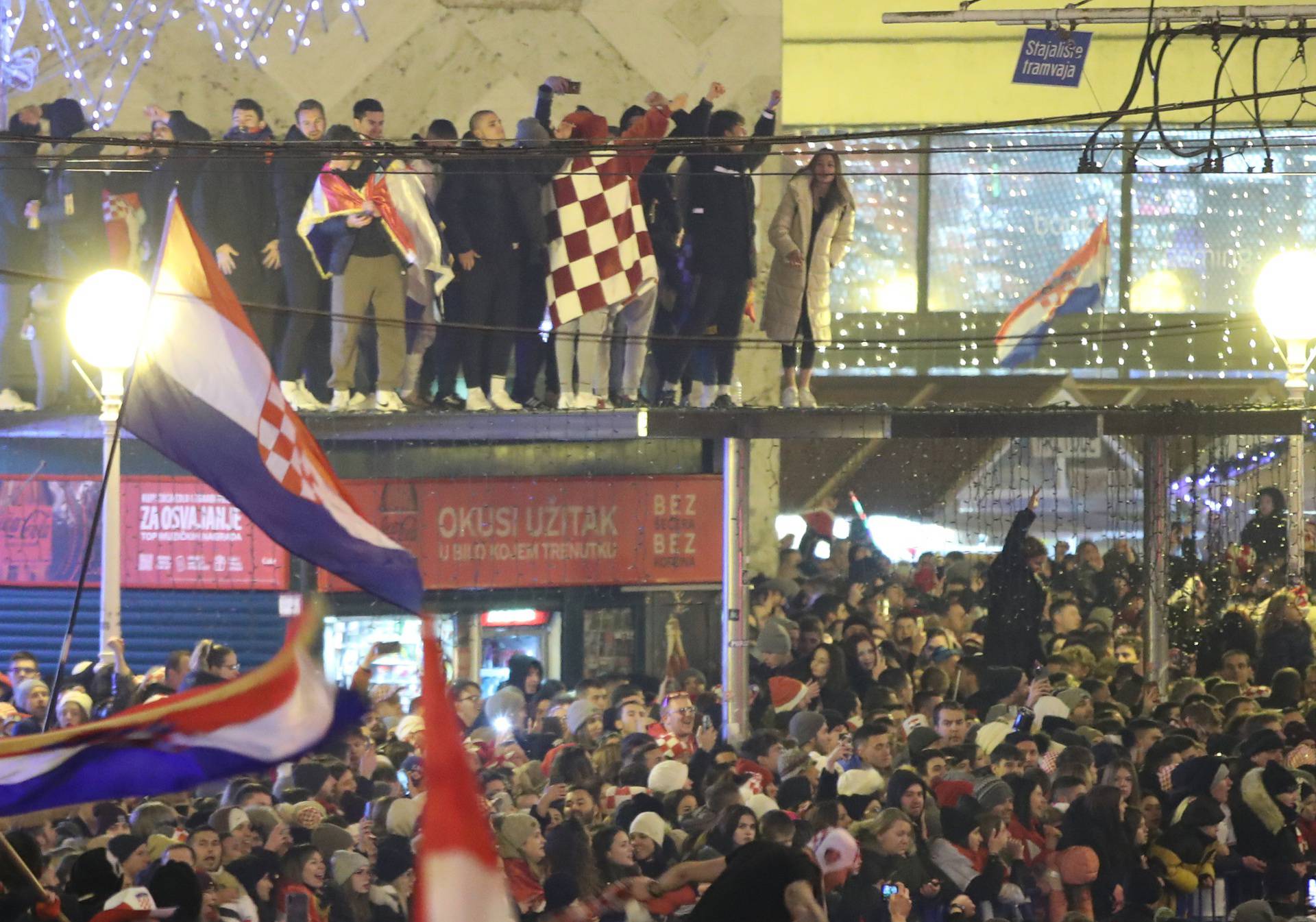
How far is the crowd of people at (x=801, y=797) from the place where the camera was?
27.4 ft

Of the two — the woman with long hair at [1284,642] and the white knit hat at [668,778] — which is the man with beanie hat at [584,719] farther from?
the woman with long hair at [1284,642]

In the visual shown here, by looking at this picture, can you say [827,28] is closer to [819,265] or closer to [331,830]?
[819,265]

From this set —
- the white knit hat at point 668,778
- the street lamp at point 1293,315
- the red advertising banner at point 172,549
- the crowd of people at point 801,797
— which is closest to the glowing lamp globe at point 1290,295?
the street lamp at point 1293,315

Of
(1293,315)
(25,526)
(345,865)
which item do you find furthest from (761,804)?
(25,526)

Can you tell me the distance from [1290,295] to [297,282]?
7.78 m

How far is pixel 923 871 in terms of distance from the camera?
9.10 metres

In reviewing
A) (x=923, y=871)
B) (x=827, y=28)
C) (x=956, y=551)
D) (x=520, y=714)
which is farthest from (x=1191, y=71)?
(x=923, y=871)

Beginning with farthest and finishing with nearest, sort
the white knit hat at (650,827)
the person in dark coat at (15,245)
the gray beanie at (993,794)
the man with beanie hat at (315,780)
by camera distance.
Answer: the person in dark coat at (15,245) < the man with beanie hat at (315,780) < the gray beanie at (993,794) < the white knit hat at (650,827)

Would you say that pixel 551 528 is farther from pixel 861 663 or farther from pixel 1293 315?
pixel 1293 315

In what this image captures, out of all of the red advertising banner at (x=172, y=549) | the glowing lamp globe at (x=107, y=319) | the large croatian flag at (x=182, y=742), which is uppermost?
the glowing lamp globe at (x=107, y=319)

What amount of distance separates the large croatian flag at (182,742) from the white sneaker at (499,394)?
8.58 meters

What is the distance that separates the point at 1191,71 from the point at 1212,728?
544 inches

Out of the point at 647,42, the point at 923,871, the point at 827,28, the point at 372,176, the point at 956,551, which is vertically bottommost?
the point at 923,871

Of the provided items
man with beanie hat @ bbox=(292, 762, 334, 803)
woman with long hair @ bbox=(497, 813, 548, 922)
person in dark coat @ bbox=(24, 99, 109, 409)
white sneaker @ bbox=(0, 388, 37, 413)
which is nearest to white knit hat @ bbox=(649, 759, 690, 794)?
woman with long hair @ bbox=(497, 813, 548, 922)
